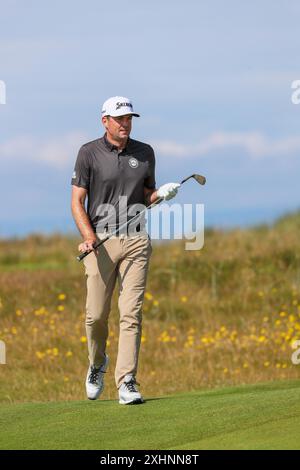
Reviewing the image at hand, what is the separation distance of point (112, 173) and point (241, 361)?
23.3 feet

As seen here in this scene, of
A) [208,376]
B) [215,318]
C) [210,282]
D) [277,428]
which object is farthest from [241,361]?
[277,428]

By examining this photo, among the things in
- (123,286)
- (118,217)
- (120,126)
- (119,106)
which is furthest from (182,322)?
(119,106)

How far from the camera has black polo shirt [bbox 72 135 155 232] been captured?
11234 millimetres

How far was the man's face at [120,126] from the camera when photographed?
11.2m

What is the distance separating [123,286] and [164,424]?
1.70m

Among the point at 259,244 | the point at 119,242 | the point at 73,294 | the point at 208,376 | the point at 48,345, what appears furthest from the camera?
the point at 259,244

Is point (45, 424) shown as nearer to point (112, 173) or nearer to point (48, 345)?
point (112, 173)

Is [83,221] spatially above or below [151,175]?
below

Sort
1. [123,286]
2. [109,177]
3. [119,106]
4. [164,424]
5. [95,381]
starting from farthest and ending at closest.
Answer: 1. [95,381]
2. [123,286]
3. [109,177]
4. [119,106]
5. [164,424]

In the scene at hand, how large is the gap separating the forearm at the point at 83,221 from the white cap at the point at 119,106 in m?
0.95

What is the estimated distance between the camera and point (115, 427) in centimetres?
1014

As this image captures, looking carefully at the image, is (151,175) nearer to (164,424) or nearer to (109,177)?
(109,177)

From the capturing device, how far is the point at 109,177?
36.8 ft

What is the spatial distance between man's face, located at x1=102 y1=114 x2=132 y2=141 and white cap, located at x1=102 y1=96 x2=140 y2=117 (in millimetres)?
74
